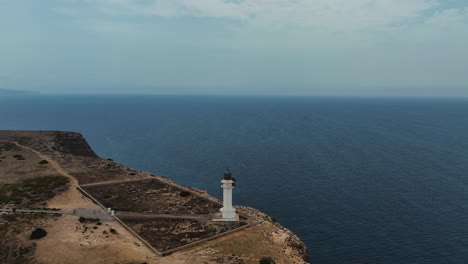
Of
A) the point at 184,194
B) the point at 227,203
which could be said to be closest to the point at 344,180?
the point at 184,194

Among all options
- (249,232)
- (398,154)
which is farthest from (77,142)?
(398,154)

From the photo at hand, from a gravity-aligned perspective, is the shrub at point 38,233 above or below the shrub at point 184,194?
above

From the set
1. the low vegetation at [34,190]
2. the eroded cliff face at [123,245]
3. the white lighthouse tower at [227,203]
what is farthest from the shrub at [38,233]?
the white lighthouse tower at [227,203]

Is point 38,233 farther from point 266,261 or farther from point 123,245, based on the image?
point 266,261

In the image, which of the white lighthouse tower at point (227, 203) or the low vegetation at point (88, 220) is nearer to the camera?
the low vegetation at point (88, 220)

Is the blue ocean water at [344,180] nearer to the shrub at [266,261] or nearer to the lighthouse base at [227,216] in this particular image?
the lighthouse base at [227,216]

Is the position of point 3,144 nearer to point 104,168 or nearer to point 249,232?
point 104,168

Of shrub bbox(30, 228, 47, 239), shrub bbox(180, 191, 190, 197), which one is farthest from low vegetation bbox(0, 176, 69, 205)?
shrub bbox(180, 191, 190, 197)

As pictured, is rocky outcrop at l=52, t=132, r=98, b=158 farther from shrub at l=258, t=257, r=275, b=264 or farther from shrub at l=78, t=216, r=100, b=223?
shrub at l=258, t=257, r=275, b=264
